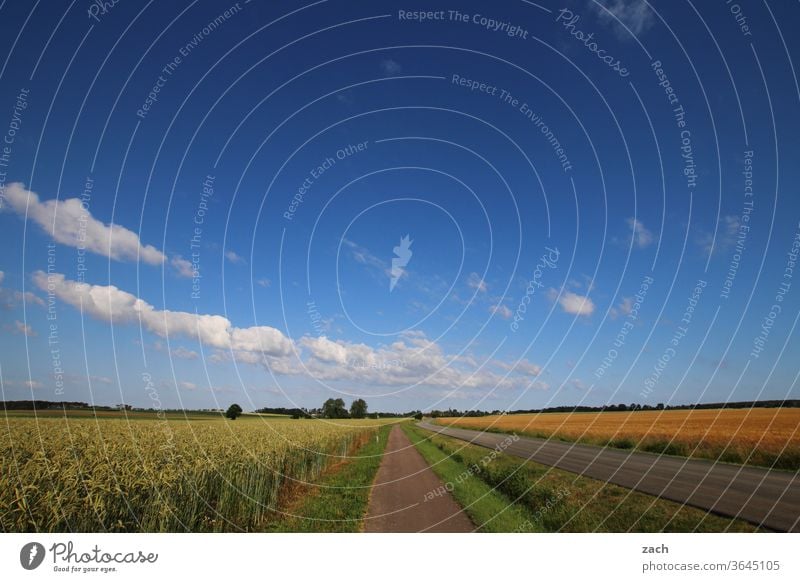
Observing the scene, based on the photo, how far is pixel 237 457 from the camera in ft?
50.1

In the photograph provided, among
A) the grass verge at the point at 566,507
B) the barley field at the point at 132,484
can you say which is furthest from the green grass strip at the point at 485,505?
the barley field at the point at 132,484

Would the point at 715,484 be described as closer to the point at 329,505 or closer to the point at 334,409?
the point at 329,505

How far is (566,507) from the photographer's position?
551 inches

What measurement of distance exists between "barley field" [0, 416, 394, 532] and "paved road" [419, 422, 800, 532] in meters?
14.3

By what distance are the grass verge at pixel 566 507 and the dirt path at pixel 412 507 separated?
559 millimetres

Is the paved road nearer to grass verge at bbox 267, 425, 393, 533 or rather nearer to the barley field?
grass verge at bbox 267, 425, 393, 533

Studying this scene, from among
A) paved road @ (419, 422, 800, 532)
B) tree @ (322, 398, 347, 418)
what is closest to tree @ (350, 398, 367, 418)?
tree @ (322, 398, 347, 418)

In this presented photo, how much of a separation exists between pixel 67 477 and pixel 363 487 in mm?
12434

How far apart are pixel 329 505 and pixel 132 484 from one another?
24.3 ft

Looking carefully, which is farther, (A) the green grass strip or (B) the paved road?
(B) the paved road

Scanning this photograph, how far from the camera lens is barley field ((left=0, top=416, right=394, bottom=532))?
7.71 meters
